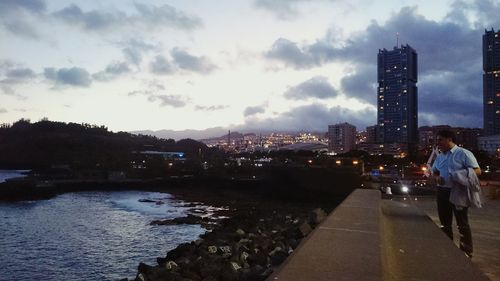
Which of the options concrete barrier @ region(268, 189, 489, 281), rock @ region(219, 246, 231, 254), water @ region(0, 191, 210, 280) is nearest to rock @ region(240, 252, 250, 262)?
rock @ region(219, 246, 231, 254)

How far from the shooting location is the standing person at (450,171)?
17.1ft

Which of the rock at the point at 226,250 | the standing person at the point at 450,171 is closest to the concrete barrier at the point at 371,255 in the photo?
the standing person at the point at 450,171

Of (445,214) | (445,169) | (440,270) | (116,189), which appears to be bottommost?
(116,189)

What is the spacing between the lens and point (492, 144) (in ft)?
404

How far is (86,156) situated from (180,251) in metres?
155

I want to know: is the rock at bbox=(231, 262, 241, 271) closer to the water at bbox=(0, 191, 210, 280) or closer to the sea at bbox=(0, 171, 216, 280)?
the water at bbox=(0, 191, 210, 280)

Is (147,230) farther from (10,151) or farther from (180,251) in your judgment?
(10,151)

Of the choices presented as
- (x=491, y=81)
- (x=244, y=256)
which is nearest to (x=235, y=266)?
(x=244, y=256)

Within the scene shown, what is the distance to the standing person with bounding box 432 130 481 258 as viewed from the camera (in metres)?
5.23

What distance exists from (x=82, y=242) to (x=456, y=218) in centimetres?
2320

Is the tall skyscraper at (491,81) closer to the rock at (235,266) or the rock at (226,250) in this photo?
the rock at (226,250)

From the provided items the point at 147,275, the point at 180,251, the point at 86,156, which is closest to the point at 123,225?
the point at 180,251

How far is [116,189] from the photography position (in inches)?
3120

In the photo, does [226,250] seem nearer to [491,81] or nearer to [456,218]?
Result: [456,218]
